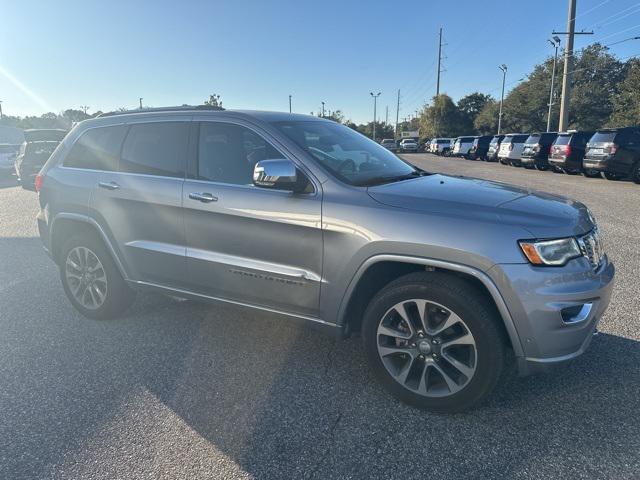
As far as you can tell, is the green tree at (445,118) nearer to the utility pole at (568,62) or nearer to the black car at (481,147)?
the black car at (481,147)

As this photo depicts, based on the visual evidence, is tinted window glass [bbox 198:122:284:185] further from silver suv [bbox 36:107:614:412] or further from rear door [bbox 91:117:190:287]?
rear door [bbox 91:117:190:287]

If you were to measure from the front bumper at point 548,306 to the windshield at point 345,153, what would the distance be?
1174mm

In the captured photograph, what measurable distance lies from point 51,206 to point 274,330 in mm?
2423

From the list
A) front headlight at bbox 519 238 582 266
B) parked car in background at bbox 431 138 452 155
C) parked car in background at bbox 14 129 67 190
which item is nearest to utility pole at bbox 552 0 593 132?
parked car in background at bbox 431 138 452 155

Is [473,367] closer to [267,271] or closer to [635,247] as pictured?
[267,271]

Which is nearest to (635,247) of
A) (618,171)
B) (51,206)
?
(51,206)

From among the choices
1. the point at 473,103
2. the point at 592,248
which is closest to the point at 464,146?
the point at 592,248

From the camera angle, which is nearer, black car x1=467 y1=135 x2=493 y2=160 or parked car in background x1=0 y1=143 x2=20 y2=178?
parked car in background x1=0 y1=143 x2=20 y2=178

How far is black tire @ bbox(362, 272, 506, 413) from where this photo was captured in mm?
2639

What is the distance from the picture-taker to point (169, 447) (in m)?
2.61

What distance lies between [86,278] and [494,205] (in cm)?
358

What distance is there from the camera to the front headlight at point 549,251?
2535 millimetres

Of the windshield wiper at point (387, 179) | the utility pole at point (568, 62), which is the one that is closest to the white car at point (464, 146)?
the utility pole at point (568, 62)

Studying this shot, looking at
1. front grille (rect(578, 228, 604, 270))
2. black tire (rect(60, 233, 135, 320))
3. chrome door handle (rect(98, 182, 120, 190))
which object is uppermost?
chrome door handle (rect(98, 182, 120, 190))
